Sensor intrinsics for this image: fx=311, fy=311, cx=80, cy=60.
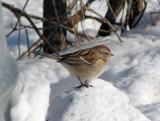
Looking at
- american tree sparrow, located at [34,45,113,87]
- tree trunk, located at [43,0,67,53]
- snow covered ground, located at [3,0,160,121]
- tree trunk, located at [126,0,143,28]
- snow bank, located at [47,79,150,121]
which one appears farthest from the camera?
tree trunk, located at [126,0,143,28]

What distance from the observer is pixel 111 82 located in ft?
11.9

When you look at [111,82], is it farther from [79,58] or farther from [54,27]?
[54,27]

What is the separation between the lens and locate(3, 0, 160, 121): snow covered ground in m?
2.39

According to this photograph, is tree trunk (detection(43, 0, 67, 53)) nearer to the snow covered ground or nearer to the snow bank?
the snow covered ground

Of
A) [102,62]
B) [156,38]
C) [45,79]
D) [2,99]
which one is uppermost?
[2,99]

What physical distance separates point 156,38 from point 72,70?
2086mm

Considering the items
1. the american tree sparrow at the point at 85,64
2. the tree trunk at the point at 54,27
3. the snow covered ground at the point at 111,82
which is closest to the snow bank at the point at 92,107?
the snow covered ground at the point at 111,82

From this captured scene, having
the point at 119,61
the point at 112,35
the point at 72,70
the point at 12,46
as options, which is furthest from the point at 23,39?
the point at 72,70

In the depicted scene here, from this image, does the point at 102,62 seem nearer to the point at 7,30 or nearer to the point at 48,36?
the point at 48,36

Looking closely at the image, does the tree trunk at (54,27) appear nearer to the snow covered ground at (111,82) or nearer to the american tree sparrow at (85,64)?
the snow covered ground at (111,82)

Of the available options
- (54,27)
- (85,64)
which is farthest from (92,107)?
(54,27)

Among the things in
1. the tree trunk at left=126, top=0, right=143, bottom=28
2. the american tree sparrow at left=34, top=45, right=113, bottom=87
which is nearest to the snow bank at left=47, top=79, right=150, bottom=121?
the american tree sparrow at left=34, top=45, right=113, bottom=87

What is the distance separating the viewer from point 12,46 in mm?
5000

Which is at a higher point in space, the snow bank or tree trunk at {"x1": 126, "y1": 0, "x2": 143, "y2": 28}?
the snow bank
